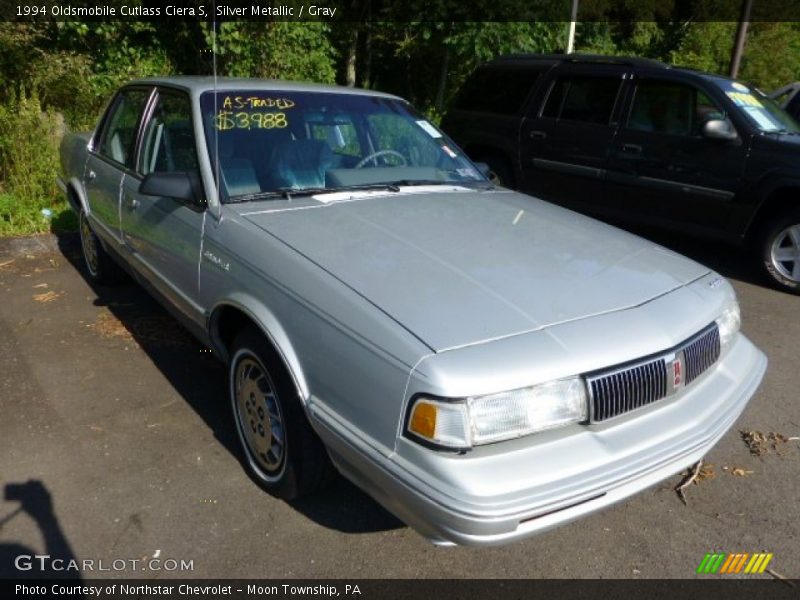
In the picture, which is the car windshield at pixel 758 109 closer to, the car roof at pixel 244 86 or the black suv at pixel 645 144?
the black suv at pixel 645 144

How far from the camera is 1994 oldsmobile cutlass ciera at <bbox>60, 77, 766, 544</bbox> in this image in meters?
1.93

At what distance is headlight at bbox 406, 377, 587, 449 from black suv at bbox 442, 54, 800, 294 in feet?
15.1

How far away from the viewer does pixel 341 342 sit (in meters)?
2.13

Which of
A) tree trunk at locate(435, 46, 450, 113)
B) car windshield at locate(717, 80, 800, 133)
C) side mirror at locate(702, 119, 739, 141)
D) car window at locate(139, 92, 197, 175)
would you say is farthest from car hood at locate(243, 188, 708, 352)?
tree trunk at locate(435, 46, 450, 113)

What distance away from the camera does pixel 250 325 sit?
2.77 meters

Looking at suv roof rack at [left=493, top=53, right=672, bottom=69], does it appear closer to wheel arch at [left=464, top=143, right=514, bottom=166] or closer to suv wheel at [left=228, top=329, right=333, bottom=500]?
wheel arch at [left=464, top=143, right=514, bottom=166]

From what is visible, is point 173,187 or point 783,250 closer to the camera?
point 173,187

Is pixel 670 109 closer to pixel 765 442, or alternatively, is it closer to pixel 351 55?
pixel 765 442

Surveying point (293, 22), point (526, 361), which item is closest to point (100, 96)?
point (293, 22)

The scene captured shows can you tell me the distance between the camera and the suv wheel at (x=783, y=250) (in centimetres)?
560

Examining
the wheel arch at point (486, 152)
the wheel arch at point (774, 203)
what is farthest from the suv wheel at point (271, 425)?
the wheel arch at point (486, 152)

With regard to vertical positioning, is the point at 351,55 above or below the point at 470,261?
above

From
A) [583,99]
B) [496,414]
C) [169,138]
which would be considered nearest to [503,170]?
[583,99]

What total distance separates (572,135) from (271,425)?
5214 millimetres
